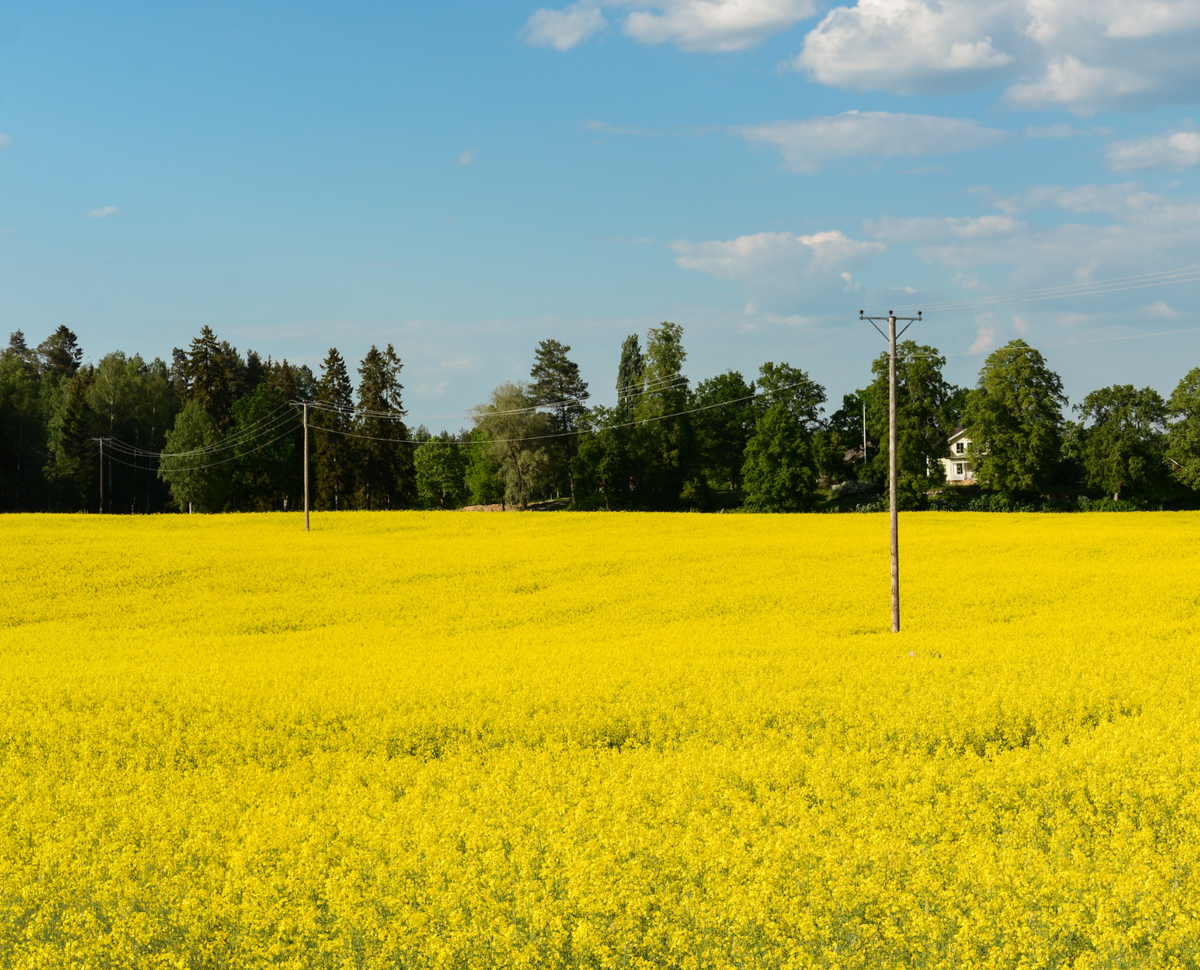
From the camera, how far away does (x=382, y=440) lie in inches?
3465

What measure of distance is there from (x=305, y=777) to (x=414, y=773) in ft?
4.02

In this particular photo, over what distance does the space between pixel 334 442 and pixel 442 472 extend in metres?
19.7

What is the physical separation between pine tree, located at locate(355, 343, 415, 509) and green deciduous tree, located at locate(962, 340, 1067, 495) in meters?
51.4

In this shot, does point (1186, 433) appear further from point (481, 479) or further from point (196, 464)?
point (196, 464)

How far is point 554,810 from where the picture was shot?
8.48 metres

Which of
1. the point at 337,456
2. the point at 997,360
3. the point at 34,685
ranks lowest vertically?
the point at 34,685

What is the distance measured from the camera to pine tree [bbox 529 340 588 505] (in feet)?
293

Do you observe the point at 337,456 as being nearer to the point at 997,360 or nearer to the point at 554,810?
the point at 997,360

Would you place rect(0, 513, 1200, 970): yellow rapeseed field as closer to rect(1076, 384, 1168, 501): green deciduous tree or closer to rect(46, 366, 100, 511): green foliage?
rect(1076, 384, 1168, 501): green deciduous tree

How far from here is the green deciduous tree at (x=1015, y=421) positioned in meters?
74.2

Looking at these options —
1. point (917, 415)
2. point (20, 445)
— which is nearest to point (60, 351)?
point (20, 445)

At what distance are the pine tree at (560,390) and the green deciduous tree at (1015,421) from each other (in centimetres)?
3547

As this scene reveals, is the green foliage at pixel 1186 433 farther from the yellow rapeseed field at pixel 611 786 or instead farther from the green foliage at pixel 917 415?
the yellow rapeseed field at pixel 611 786

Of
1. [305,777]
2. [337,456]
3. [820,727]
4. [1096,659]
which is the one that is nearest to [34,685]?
[305,777]
